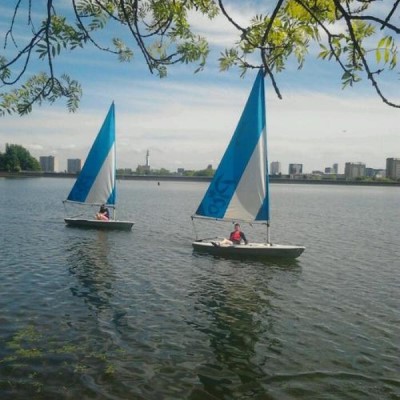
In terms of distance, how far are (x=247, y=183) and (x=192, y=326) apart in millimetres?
15397

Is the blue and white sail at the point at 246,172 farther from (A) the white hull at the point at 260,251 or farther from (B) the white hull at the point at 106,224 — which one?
(B) the white hull at the point at 106,224

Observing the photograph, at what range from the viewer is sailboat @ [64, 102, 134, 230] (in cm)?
4259

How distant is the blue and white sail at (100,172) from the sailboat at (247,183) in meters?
14.9

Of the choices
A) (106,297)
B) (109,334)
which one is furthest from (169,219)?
(109,334)

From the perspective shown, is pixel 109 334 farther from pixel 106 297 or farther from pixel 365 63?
pixel 365 63

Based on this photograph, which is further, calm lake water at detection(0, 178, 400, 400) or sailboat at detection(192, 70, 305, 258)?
sailboat at detection(192, 70, 305, 258)

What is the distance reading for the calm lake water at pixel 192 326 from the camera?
12.1m

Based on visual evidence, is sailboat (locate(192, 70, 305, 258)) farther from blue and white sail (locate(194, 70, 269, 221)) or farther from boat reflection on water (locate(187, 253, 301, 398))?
boat reflection on water (locate(187, 253, 301, 398))

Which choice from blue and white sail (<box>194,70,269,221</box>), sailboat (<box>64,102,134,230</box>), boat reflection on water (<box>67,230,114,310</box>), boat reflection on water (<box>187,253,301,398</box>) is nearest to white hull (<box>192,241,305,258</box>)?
boat reflection on water (<box>187,253,301,398</box>)

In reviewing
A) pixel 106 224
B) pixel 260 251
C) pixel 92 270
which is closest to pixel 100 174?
pixel 106 224

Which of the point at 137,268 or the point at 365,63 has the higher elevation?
the point at 365,63

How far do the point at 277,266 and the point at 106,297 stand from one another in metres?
12.3

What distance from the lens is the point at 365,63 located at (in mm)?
3535

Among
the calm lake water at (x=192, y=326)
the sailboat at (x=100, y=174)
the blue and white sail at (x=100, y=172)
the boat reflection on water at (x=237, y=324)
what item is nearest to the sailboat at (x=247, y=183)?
the calm lake water at (x=192, y=326)
